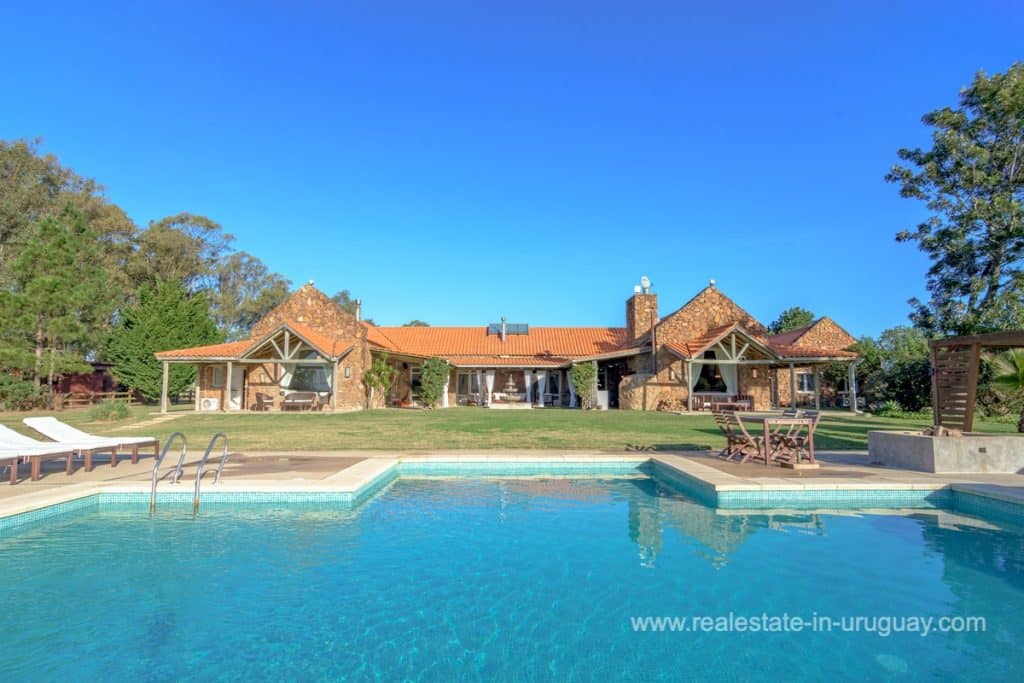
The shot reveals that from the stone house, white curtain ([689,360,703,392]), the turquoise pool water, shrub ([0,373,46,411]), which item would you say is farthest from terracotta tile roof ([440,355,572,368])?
the turquoise pool water

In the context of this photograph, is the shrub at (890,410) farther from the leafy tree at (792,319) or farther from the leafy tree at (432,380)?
the leafy tree at (792,319)

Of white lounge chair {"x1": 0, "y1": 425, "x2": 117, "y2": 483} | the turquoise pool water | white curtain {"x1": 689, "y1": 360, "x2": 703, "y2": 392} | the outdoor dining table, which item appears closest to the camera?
the turquoise pool water

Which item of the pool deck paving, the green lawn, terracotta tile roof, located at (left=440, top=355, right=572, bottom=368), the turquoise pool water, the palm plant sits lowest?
the turquoise pool water

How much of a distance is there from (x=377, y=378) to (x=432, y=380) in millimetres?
2694

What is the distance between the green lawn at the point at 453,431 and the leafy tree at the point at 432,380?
14.7 ft

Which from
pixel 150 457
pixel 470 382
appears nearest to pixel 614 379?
pixel 470 382

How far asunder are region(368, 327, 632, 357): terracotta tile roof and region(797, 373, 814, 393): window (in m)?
9.51

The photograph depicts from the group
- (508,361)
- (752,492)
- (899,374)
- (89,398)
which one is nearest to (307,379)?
(508,361)

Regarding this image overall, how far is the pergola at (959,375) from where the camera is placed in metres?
9.62

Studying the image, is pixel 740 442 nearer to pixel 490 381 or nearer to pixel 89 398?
pixel 490 381

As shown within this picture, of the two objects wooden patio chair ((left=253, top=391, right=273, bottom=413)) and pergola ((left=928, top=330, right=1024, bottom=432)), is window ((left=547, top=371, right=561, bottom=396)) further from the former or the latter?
pergola ((left=928, top=330, right=1024, bottom=432))

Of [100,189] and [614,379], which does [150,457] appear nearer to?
[614,379]

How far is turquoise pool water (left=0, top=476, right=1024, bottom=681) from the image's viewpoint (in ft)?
12.1

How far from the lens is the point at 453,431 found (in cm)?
1602
